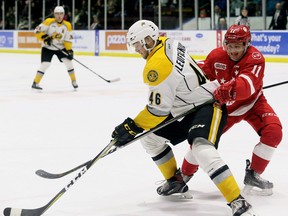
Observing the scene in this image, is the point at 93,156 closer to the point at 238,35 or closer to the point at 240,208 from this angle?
the point at 238,35

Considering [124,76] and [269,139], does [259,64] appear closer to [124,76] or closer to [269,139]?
[269,139]

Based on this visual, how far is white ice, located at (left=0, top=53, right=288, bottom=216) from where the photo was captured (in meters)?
2.83

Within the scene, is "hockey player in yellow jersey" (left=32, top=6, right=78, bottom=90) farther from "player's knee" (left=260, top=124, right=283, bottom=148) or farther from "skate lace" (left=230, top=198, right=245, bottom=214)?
"skate lace" (left=230, top=198, right=245, bottom=214)

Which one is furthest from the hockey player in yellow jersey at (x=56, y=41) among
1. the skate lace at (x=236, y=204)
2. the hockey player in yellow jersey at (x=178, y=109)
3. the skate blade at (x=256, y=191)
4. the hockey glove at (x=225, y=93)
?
the skate lace at (x=236, y=204)

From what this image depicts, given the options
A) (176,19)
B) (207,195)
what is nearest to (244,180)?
(207,195)

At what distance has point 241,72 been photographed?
280cm

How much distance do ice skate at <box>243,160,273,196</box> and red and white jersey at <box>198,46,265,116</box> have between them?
314mm

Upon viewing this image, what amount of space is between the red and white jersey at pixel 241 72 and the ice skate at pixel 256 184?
314 mm

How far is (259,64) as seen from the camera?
280 centimetres

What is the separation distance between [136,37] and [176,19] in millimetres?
10824

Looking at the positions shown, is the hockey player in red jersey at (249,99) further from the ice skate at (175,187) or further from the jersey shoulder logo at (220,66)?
the ice skate at (175,187)

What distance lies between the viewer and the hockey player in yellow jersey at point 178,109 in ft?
8.16

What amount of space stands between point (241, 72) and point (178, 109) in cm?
36

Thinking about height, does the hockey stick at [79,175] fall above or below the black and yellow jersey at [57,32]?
below
